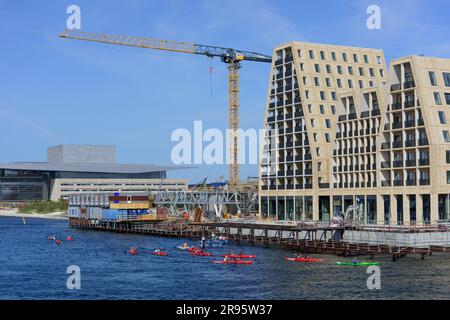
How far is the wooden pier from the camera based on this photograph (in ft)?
314

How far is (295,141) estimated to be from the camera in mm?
153625

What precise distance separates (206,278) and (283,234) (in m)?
48.3

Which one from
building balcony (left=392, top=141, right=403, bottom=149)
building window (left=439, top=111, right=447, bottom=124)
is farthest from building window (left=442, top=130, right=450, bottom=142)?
building balcony (left=392, top=141, right=403, bottom=149)

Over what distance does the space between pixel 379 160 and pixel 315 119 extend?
1115 inches

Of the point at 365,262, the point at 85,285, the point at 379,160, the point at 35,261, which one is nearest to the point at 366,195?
the point at 379,160

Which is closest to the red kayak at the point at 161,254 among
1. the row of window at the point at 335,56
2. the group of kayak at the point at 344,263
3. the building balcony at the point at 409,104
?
the group of kayak at the point at 344,263

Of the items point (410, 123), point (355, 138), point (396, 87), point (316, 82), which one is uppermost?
point (316, 82)

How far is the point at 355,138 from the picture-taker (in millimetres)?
134250

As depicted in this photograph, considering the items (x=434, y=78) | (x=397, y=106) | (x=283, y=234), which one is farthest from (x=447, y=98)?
(x=283, y=234)

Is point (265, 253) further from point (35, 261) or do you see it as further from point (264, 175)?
point (264, 175)

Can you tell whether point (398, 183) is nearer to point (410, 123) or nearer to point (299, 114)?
point (410, 123)

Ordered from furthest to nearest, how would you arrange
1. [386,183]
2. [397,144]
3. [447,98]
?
[386,183] → [397,144] → [447,98]

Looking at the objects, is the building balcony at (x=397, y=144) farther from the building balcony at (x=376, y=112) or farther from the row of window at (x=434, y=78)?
the row of window at (x=434, y=78)

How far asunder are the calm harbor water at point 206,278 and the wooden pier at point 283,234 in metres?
3.13
